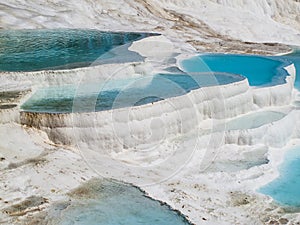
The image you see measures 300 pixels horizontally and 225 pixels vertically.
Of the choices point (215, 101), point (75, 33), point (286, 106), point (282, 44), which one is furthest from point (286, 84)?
point (282, 44)

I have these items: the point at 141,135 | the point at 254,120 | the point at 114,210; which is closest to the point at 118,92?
the point at 141,135

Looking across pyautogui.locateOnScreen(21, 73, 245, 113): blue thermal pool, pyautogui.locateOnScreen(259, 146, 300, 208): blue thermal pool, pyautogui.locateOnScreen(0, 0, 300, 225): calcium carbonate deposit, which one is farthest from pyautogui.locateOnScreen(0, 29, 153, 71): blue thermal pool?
pyautogui.locateOnScreen(259, 146, 300, 208): blue thermal pool

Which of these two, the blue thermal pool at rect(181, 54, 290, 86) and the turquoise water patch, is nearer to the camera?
the turquoise water patch

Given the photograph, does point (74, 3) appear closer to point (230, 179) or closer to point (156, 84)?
point (156, 84)

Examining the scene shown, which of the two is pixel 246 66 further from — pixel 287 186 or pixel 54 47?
pixel 287 186

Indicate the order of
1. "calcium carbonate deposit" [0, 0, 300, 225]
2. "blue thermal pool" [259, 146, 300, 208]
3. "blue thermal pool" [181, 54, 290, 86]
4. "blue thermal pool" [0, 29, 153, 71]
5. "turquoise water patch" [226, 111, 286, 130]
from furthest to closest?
"blue thermal pool" [181, 54, 290, 86], "blue thermal pool" [0, 29, 153, 71], "turquoise water patch" [226, 111, 286, 130], "blue thermal pool" [259, 146, 300, 208], "calcium carbonate deposit" [0, 0, 300, 225]

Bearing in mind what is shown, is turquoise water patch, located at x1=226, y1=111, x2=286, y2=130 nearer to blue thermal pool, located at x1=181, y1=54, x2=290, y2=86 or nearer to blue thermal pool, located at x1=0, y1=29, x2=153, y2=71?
blue thermal pool, located at x1=181, y1=54, x2=290, y2=86

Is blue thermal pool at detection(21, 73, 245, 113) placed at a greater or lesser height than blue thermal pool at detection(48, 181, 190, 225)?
greater
